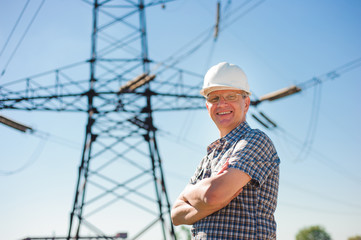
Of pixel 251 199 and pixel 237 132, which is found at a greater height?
pixel 237 132

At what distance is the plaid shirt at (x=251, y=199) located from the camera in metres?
1.79

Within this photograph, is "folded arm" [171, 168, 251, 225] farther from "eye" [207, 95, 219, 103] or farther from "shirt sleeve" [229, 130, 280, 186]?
"eye" [207, 95, 219, 103]

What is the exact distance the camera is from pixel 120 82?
1199 centimetres

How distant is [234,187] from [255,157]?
0.63ft

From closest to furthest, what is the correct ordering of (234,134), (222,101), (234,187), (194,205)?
(234,187)
(194,205)
(234,134)
(222,101)

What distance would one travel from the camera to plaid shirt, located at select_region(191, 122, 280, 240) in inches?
70.5

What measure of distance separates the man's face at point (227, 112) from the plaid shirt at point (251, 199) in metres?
0.18

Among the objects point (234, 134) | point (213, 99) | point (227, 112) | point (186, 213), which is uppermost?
point (213, 99)

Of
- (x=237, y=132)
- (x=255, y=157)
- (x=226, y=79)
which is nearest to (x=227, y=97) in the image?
(x=226, y=79)

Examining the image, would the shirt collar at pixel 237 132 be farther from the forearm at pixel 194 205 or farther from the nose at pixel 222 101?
the forearm at pixel 194 205

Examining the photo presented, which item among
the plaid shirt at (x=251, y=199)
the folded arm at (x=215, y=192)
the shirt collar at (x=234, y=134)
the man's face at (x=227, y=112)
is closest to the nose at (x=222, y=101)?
the man's face at (x=227, y=112)

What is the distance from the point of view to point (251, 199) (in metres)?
1.83

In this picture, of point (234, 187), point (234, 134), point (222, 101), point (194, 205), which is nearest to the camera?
point (234, 187)

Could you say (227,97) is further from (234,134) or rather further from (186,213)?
(186,213)
